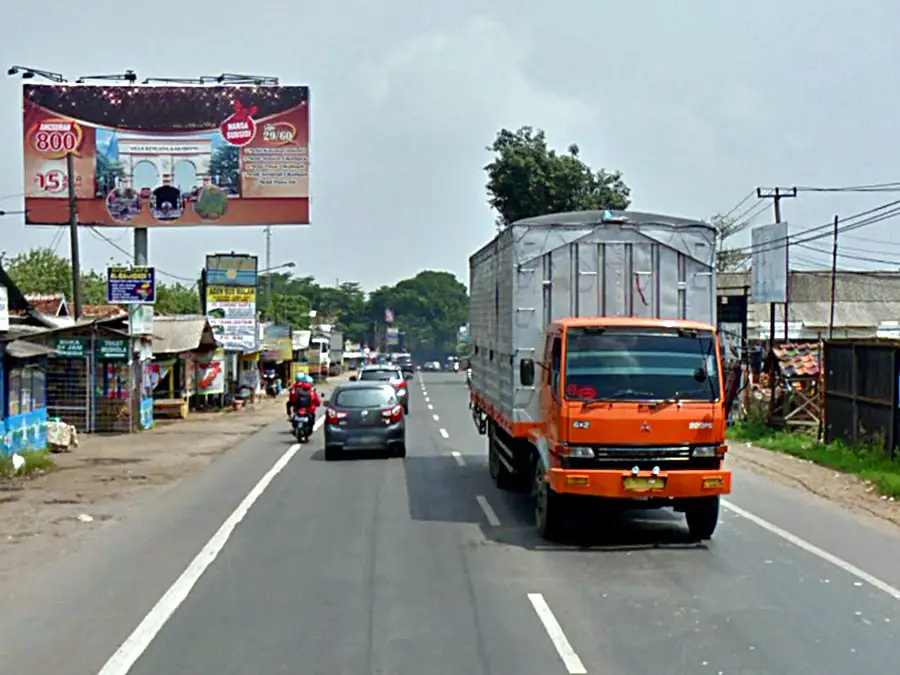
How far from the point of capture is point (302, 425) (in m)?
27.3

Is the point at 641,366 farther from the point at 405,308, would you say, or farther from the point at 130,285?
the point at 405,308

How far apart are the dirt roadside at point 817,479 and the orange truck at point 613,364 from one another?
156 inches

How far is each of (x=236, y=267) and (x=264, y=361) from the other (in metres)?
15.9

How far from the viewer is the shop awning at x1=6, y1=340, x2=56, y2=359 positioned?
21.2m

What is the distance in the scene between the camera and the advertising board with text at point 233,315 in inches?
1825

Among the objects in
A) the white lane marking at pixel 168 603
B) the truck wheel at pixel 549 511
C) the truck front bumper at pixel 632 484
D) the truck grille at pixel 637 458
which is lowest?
the white lane marking at pixel 168 603

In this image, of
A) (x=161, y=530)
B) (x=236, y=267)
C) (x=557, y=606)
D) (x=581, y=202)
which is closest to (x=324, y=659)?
(x=557, y=606)

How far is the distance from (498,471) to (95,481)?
7675 millimetres

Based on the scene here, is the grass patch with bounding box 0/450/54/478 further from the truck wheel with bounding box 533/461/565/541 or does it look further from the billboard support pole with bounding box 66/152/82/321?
the truck wheel with bounding box 533/461/565/541

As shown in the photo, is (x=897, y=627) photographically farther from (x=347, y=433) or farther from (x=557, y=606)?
(x=347, y=433)

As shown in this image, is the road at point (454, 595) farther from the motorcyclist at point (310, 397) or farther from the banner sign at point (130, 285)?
the banner sign at point (130, 285)

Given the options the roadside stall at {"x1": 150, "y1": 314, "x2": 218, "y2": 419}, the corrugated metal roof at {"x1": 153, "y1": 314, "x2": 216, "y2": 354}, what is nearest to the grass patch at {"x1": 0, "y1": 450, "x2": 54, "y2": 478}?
the roadside stall at {"x1": 150, "y1": 314, "x2": 218, "y2": 419}

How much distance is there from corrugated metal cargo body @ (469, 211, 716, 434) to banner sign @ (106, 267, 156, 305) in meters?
18.8

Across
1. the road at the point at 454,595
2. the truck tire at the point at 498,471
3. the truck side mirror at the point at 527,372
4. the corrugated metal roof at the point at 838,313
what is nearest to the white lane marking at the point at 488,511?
the road at the point at 454,595
